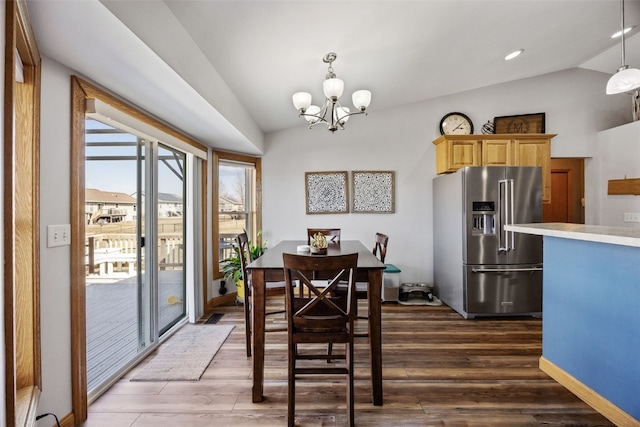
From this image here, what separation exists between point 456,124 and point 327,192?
2.07 meters

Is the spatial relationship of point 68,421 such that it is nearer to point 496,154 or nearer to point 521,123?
point 496,154

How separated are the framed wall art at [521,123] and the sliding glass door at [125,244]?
14.0ft

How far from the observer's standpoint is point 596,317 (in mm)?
1900

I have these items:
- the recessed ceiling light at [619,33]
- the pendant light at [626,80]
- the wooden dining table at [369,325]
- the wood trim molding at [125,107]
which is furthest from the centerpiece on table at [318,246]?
the recessed ceiling light at [619,33]

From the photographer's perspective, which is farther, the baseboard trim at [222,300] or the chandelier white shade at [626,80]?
the baseboard trim at [222,300]

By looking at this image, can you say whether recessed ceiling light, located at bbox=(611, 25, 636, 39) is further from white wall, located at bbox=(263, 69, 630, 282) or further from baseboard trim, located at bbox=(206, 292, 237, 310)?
baseboard trim, located at bbox=(206, 292, 237, 310)

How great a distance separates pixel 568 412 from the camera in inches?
73.2

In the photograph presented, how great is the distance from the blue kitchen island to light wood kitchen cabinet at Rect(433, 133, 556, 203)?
1811mm

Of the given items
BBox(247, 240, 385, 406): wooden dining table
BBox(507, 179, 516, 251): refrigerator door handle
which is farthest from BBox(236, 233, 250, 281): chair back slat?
BBox(507, 179, 516, 251): refrigerator door handle

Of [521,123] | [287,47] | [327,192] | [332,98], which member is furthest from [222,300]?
[521,123]

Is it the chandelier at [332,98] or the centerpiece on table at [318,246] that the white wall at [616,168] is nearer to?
the chandelier at [332,98]

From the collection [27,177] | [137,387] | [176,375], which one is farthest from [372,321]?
[27,177]

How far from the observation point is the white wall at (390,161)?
4.34 metres

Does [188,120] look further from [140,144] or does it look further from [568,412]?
[568,412]
